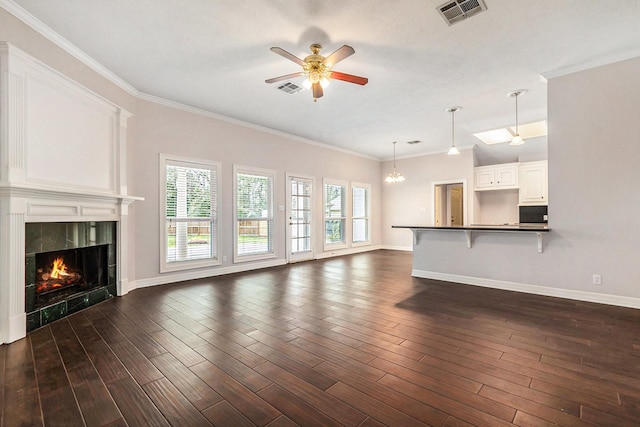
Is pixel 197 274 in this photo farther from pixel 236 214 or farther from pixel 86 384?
pixel 86 384

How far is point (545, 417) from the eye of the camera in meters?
1.61

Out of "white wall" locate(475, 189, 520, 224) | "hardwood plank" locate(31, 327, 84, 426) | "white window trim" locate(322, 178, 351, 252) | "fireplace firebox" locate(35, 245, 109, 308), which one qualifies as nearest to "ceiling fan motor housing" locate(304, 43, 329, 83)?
"hardwood plank" locate(31, 327, 84, 426)

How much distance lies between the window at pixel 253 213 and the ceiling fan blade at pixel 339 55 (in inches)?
127

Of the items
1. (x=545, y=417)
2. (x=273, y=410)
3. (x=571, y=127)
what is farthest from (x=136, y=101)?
(x=571, y=127)

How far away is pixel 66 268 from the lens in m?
3.61

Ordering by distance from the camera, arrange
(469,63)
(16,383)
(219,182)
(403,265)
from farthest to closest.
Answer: (403,265), (219,182), (469,63), (16,383)

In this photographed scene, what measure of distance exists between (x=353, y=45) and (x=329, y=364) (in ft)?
10.5

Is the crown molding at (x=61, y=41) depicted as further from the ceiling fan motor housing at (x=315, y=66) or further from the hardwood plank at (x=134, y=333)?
the hardwood plank at (x=134, y=333)

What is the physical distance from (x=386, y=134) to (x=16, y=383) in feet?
22.4

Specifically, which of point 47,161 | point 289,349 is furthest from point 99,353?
point 47,161

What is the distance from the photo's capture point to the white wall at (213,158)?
15.0 feet

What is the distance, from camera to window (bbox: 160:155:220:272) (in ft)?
16.0

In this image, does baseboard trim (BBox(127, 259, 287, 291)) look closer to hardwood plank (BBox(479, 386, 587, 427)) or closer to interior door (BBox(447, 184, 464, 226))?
hardwood plank (BBox(479, 386, 587, 427))

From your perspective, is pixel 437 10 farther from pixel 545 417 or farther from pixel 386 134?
pixel 386 134
